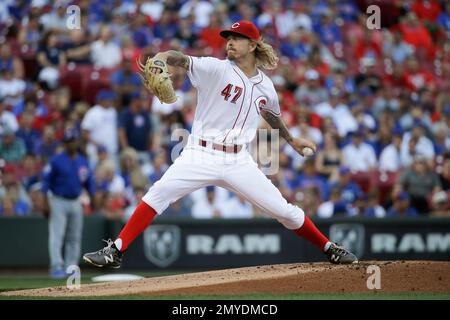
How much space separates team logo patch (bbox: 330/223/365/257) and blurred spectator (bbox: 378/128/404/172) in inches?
76.6

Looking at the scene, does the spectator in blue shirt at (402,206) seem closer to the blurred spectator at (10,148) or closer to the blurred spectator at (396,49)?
the blurred spectator at (396,49)

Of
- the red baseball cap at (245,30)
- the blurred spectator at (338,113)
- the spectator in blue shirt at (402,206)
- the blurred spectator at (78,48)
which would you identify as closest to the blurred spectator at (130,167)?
the blurred spectator at (78,48)

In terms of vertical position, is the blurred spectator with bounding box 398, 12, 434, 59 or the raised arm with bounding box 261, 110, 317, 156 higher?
the blurred spectator with bounding box 398, 12, 434, 59

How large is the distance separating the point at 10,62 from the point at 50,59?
0.64 meters

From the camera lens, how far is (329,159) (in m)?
13.6

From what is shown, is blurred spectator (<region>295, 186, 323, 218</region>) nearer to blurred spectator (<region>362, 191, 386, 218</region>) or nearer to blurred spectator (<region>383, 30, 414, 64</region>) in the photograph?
blurred spectator (<region>362, 191, 386, 218</region>)

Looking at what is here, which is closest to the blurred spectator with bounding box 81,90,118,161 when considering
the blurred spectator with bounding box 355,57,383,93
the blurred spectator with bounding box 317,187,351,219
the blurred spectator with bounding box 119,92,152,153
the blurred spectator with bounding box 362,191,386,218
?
the blurred spectator with bounding box 119,92,152,153

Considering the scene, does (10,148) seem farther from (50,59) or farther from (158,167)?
(158,167)

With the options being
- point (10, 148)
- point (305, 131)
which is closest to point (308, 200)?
point (305, 131)

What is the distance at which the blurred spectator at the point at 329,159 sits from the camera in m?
13.4

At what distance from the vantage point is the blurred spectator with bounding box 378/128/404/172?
1415 centimetres

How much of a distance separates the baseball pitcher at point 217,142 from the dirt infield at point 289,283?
0.41 metres

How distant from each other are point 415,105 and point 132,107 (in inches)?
199

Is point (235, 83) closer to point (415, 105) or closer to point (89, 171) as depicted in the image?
point (89, 171)
